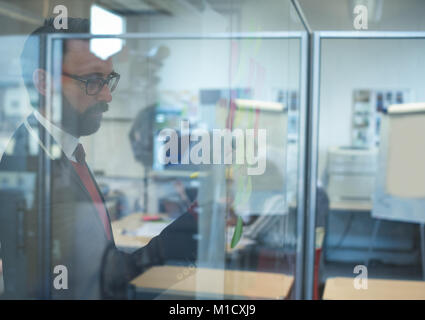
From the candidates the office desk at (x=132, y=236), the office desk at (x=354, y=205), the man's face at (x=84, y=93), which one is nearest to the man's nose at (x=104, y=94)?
the man's face at (x=84, y=93)

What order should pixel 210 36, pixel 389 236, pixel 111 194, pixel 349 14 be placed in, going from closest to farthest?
1. pixel 349 14
2. pixel 210 36
3. pixel 111 194
4. pixel 389 236

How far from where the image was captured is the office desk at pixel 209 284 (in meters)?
2.24

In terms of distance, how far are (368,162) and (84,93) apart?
2.98 meters

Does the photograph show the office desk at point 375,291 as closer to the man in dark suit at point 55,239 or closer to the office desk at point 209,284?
the office desk at point 209,284

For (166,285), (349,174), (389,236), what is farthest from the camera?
(389,236)

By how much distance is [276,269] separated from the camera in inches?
101

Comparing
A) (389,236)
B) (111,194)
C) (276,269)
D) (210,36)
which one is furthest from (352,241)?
(210,36)

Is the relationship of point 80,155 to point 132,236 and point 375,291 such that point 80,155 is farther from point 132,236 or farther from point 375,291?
point 375,291

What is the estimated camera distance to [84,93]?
115 cm

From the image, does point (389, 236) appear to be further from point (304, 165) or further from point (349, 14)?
point (349, 14)

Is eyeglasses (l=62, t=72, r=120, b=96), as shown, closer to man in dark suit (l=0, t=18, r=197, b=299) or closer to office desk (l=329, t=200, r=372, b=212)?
man in dark suit (l=0, t=18, r=197, b=299)

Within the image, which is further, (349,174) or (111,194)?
(349,174)

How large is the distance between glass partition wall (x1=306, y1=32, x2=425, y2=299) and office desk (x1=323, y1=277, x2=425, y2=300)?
4 cm

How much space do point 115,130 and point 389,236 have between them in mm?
2528
